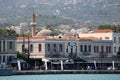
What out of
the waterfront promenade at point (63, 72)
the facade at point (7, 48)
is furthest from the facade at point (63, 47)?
the waterfront promenade at point (63, 72)

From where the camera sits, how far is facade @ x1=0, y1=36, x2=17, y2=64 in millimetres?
131375

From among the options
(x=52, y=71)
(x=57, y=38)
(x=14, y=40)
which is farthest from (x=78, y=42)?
(x=52, y=71)

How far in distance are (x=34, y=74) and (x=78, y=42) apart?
27.1m

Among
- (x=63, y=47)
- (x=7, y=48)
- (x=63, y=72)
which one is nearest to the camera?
(x=63, y=72)

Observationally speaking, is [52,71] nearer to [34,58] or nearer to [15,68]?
[15,68]

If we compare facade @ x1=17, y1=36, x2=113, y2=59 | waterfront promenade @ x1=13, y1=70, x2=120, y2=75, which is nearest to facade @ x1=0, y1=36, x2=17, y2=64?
facade @ x1=17, y1=36, x2=113, y2=59

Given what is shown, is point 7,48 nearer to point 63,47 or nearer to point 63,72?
→ point 63,47

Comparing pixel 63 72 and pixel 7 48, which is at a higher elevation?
pixel 7 48

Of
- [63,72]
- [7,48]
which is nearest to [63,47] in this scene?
[7,48]

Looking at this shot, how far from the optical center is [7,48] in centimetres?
13250

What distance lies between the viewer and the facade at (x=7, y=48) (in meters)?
131

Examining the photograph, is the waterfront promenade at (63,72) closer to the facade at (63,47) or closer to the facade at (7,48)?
the facade at (7,48)

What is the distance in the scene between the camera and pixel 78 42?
14150cm

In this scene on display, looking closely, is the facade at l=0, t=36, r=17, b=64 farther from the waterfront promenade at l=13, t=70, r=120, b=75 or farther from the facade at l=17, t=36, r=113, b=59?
the waterfront promenade at l=13, t=70, r=120, b=75
